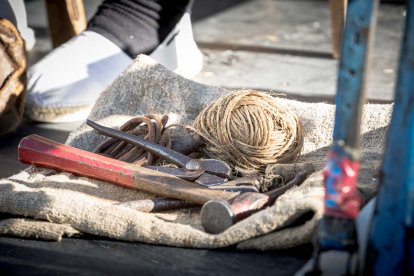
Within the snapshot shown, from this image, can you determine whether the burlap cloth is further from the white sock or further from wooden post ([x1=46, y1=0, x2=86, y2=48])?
wooden post ([x1=46, y1=0, x2=86, y2=48])

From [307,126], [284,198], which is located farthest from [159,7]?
[284,198]

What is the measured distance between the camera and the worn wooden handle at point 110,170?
1.45 m

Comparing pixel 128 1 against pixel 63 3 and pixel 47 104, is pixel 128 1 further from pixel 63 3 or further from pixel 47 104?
pixel 47 104

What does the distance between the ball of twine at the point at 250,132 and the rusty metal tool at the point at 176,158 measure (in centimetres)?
7

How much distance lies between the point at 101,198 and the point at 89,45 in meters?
0.88

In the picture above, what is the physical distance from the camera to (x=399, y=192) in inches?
43.3

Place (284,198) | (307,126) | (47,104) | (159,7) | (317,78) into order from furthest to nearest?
(317,78) < (159,7) < (47,104) < (307,126) < (284,198)

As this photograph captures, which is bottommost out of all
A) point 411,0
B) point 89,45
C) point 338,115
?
point 89,45

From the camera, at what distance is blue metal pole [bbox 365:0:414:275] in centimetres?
107

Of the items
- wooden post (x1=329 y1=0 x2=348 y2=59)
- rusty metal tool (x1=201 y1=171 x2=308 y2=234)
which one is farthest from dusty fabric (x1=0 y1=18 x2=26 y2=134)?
wooden post (x1=329 y1=0 x2=348 y2=59)

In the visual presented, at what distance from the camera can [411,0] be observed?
107cm

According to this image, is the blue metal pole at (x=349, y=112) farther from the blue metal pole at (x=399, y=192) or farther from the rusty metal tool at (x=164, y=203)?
the rusty metal tool at (x=164, y=203)

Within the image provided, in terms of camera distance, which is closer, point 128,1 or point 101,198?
point 101,198

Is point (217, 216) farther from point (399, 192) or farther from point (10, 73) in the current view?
point (10, 73)
